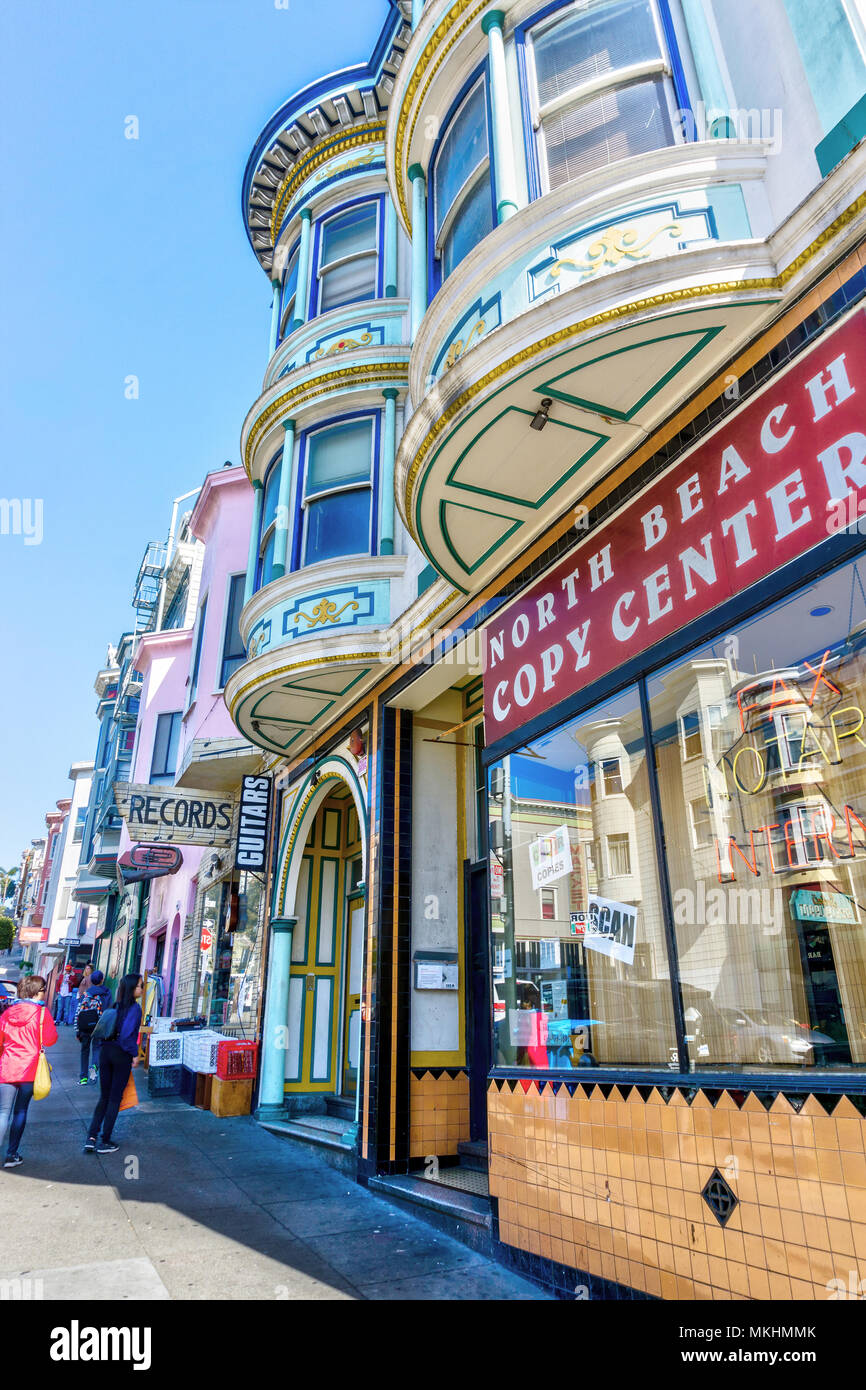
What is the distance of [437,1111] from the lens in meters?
8.42

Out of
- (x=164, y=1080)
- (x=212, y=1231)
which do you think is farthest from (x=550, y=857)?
(x=164, y=1080)

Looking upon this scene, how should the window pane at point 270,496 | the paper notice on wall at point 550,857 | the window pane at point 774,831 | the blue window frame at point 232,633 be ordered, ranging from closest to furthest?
the window pane at point 774,831
the paper notice on wall at point 550,857
the window pane at point 270,496
the blue window frame at point 232,633

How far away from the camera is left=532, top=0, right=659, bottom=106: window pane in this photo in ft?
18.9

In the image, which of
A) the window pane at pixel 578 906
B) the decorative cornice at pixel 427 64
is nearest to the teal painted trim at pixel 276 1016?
the window pane at pixel 578 906

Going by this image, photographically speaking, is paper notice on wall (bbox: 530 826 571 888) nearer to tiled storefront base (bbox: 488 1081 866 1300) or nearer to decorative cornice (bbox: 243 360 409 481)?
tiled storefront base (bbox: 488 1081 866 1300)

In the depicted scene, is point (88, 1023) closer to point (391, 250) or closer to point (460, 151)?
point (391, 250)

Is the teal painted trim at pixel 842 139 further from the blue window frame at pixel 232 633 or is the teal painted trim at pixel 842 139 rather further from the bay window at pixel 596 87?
the blue window frame at pixel 232 633

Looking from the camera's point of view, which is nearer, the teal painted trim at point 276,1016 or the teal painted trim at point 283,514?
the teal painted trim at point 283,514

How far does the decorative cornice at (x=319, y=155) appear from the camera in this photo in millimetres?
11430

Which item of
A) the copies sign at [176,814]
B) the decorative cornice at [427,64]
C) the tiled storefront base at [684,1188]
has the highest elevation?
the decorative cornice at [427,64]

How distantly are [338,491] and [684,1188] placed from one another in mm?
8048

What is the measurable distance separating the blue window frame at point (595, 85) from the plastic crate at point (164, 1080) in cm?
1294

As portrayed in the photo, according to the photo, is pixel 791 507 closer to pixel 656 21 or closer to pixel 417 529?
pixel 417 529
